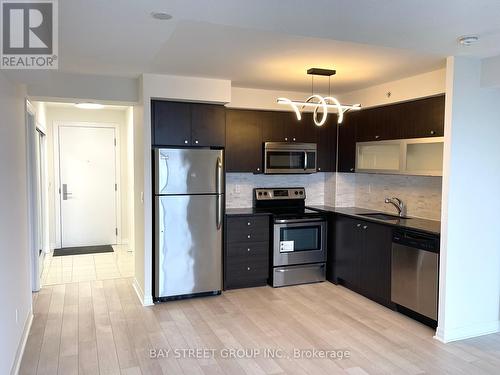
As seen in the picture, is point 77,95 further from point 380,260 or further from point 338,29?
point 380,260

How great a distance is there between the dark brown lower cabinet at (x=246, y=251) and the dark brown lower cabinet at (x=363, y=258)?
0.91 meters

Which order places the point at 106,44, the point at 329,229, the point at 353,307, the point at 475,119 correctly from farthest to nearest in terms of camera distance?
the point at 329,229
the point at 353,307
the point at 475,119
the point at 106,44

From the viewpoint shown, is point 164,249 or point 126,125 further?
point 126,125

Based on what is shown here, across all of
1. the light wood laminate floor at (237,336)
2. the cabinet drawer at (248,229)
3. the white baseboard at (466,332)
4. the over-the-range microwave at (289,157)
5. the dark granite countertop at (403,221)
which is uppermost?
the over-the-range microwave at (289,157)

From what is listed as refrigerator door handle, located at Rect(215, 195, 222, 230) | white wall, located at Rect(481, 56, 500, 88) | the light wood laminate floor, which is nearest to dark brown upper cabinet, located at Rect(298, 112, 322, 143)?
refrigerator door handle, located at Rect(215, 195, 222, 230)

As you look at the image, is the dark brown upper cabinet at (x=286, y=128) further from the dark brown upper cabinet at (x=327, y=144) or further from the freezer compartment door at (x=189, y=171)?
the freezer compartment door at (x=189, y=171)

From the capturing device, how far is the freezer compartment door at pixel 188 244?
14.7 feet

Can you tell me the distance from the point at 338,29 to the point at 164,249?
2.96 m

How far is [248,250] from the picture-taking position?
4965 millimetres

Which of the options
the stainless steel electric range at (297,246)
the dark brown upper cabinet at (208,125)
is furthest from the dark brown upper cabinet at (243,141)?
the stainless steel electric range at (297,246)

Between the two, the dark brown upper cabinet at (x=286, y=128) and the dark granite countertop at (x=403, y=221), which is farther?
the dark brown upper cabinet at (x=286, y=128)

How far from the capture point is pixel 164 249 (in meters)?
4.49

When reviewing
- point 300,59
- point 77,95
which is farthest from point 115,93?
point 300,59

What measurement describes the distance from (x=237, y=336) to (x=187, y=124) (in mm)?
2309
